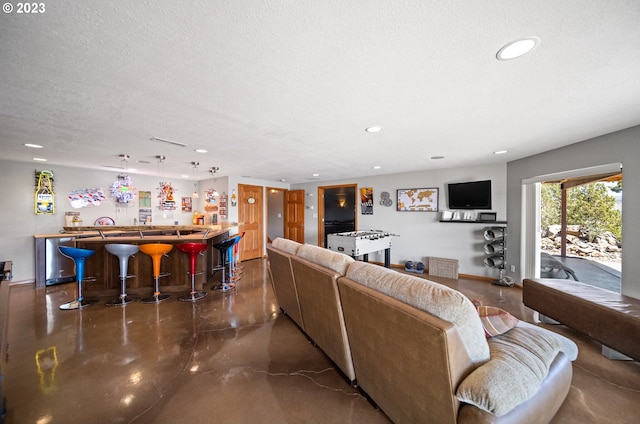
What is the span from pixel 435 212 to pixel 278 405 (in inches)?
194

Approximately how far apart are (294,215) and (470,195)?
493cm

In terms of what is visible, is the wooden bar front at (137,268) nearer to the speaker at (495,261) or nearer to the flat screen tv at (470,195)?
the flat screen tv at (470,195)

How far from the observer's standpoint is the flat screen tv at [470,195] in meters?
4.74

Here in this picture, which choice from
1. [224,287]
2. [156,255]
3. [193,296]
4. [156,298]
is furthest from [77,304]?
[224,287]

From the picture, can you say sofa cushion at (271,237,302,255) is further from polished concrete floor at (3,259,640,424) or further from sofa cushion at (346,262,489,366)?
sofa cushion at (346,262,489,366)

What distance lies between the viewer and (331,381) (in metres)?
1.91

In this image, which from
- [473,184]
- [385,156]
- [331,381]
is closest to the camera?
[331,381]

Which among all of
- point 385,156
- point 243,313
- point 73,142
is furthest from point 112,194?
point 385,156

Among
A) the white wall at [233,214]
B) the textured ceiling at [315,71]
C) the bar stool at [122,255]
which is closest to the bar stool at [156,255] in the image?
the bar stool at [122,255]

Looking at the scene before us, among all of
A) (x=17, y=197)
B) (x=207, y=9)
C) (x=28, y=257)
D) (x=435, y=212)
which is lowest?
(x=28, y=257)

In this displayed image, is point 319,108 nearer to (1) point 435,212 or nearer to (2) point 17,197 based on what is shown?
(1) point 435,212

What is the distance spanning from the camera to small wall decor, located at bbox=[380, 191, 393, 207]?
5.96m

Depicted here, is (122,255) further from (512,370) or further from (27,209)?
(512,370)

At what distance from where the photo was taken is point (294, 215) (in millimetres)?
7699
